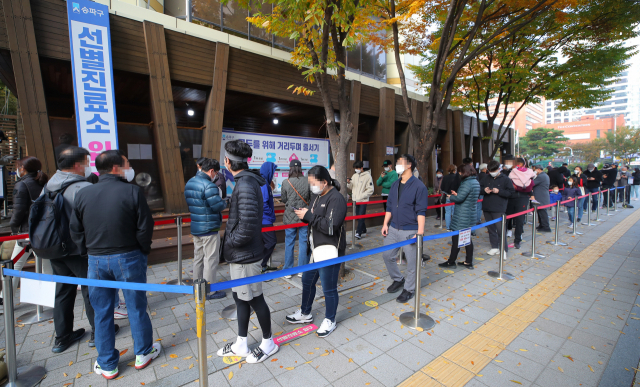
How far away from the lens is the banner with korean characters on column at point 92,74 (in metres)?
5.59

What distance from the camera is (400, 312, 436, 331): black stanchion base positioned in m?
3.45

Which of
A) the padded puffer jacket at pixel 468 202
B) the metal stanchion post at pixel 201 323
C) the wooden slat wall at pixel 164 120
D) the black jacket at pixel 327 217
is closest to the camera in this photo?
the metal stanchion post at pixel 201 323

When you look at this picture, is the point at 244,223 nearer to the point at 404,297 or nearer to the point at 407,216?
the point at 407,216

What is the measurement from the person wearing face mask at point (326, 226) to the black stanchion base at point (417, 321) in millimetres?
924

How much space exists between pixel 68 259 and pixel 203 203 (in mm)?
1497

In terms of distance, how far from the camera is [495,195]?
611cm

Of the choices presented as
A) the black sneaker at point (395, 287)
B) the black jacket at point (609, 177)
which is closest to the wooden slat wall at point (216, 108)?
the black sneaker at point (395, 287)

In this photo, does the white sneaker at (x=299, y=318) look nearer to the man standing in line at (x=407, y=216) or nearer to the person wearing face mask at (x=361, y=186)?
the man standing in line at (x=407, y=216)

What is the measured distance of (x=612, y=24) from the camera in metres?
9.03

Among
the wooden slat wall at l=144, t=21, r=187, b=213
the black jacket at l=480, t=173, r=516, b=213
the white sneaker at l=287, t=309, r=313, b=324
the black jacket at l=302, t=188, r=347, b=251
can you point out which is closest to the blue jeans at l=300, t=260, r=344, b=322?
the white sneaker at l=287, t=309, r=313, b=324

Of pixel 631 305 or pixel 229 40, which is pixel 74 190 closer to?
pixel 229 40

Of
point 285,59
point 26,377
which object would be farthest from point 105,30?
point 26,377

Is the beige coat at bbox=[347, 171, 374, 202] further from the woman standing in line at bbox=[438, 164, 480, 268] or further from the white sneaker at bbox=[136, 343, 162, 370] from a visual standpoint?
the white sneaker at bbox=[136, 343, 162, 370]

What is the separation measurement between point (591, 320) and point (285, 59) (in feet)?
29.4
